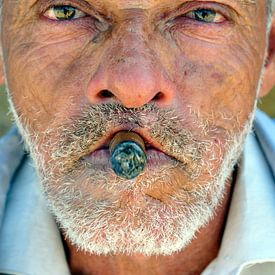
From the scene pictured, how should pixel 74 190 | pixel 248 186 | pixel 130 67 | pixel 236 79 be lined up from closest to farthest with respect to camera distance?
pixel 130 67 < pixel 74 190 < pixel 236 79 < pixel 248 186

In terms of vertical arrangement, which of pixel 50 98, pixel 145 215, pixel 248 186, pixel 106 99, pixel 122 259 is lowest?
pixel 122 259

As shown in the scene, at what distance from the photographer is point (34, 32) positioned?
1758 mm

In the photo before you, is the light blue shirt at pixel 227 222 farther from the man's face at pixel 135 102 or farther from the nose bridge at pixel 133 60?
the nose bridge at pixel 133 60

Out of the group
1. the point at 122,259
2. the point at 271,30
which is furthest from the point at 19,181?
the point at 271,30

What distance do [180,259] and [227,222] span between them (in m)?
0.15

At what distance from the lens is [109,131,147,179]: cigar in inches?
55.6

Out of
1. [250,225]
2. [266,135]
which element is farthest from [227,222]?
[266,135]

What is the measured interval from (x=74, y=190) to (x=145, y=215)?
17 cm

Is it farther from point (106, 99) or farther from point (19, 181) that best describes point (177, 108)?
point (19, 181)

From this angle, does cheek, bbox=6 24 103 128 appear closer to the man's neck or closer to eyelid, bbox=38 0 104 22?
eyelid, bbox=38 0 104 22

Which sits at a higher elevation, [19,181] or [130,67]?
[130,67]

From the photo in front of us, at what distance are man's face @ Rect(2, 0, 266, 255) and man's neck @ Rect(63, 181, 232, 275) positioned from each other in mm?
143

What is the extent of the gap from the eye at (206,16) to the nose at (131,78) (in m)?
0.20

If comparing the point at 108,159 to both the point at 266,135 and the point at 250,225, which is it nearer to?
the point at 250,225
